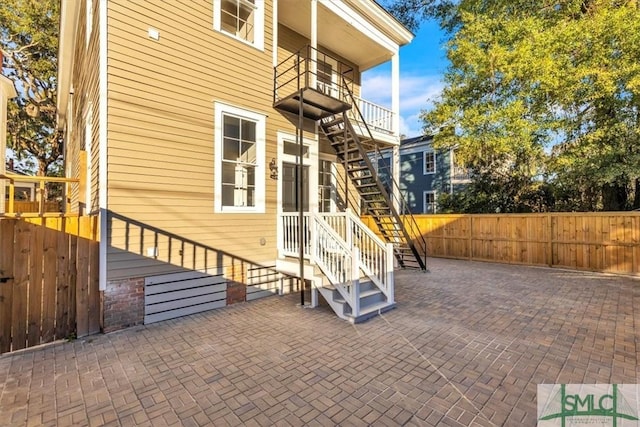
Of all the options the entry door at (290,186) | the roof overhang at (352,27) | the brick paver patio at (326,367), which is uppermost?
the roof overhang at (352,27)

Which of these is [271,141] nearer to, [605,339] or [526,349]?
[526,349]

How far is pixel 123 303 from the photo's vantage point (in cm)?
445

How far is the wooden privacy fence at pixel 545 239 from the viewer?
7828 mm

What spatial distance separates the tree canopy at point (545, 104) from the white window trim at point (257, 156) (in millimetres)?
7843

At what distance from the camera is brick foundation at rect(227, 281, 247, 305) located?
5594mm

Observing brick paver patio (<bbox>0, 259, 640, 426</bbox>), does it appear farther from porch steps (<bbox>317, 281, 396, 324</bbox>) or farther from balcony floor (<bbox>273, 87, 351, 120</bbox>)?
balcony floor (<bbox>273, 87, 351, 120</bbox>)

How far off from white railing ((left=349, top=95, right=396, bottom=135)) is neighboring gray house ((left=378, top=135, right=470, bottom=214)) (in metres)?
7.70

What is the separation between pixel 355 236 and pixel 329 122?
3450mm

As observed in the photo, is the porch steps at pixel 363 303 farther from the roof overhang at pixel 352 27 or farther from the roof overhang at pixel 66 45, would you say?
the roof overhang at pixel 66 45

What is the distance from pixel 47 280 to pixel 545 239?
1174cm

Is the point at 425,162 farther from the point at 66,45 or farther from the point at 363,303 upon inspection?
the point at 66,45

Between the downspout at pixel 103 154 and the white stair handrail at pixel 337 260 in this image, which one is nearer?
the downspout at pixel 103 154

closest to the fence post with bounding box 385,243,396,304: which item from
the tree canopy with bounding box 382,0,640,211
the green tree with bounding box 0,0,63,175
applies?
the tree canopy with bounding box 382,0,640,211

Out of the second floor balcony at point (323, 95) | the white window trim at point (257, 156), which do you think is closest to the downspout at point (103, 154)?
the white window trim at point (257, 156)
